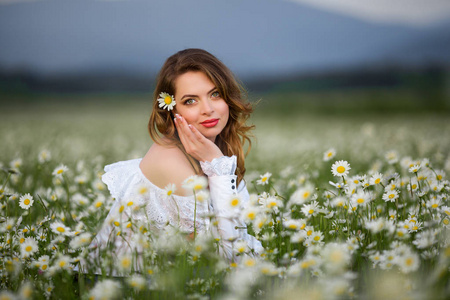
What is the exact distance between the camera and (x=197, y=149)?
275cm

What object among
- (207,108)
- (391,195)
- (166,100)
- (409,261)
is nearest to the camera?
(409,261)

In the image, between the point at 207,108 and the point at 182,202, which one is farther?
the point at 207,108

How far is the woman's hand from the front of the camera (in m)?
2.74

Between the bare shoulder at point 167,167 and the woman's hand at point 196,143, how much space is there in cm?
10

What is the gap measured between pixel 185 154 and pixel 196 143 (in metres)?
0.20

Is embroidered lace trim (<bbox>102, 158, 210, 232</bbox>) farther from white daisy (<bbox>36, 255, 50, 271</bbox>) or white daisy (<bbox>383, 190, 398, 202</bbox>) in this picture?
white daisy (<bbox>383, 190, 398, 202</bbox>)

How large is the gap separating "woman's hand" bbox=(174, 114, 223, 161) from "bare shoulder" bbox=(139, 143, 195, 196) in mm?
105

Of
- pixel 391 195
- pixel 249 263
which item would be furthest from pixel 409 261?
pixel 391 195

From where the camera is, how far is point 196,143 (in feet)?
9.00

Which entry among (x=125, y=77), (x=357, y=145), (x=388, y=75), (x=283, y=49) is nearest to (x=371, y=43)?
(x=283, y=49)

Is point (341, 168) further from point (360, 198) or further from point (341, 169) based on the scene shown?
point (360, 198)

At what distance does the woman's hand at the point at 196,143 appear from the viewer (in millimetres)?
2738

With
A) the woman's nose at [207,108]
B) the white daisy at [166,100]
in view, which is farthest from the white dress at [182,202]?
the white daisy at [166,100]

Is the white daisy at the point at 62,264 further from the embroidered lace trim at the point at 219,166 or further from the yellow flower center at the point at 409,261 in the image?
the yellow flower center at the point at 409,261
